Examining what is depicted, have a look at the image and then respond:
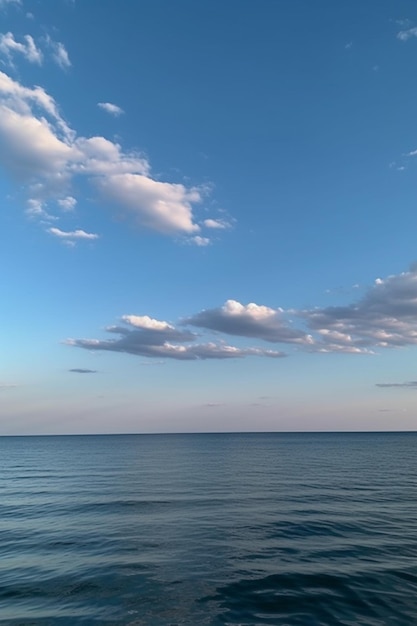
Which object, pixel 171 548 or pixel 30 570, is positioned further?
pixel 171 548

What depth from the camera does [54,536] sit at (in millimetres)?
28141

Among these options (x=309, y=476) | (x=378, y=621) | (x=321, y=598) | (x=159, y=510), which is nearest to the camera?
(x=378, y=621)

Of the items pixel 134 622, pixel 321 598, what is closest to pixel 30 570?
pixel 134 622

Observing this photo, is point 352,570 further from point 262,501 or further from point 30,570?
point 262,501

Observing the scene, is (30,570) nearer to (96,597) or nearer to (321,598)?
(96,597)

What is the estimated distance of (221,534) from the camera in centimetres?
2727

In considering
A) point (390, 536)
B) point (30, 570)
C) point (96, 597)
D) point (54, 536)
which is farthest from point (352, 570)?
point (54, 536)

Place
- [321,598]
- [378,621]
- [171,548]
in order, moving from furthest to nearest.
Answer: [171,548] → [321,598] → [378,621]

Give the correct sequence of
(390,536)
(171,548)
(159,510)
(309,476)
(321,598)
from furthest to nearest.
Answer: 1. (309,476)
2. (159,510)
3. (390,536)
4. (171,548)
5. (321,598)

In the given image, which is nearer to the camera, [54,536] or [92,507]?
[54,536]

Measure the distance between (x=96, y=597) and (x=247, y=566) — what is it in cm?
760

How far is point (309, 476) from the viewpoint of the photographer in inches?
2418

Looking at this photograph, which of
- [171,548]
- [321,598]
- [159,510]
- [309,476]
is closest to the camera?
[321,598]

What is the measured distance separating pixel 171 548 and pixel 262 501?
17367 mm
